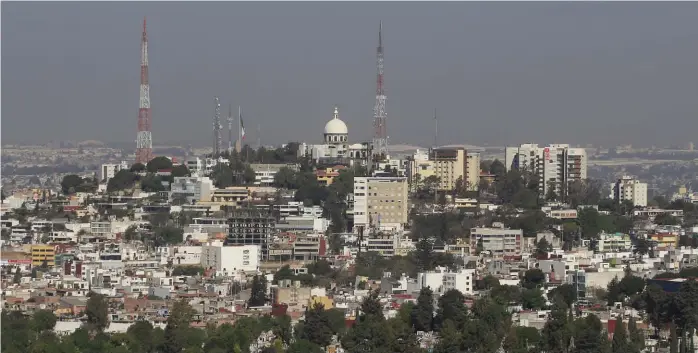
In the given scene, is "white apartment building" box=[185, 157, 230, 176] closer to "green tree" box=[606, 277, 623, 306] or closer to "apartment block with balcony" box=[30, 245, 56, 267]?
"apartment block with balcony" box=[30, 245, 56, 267]

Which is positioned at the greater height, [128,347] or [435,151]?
[435,151]

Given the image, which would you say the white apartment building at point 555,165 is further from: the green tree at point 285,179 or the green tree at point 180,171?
the green tree at point 180,171

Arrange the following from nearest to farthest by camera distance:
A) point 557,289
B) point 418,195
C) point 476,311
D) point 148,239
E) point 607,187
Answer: point 476,311 < point 557,289 < point 148,239 < point 418,195 < point 607,187

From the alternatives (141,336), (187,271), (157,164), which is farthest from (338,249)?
(141,336)

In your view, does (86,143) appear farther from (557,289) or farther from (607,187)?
(557,289)

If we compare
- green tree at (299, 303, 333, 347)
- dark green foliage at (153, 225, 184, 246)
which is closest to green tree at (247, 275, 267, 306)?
green tree at (299, 303, 333, 347)

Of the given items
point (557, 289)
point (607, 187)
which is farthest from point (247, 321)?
point (607, 187)

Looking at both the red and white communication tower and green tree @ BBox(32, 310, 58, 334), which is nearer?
green tree @ BBox(32, 310, 58, 334)
